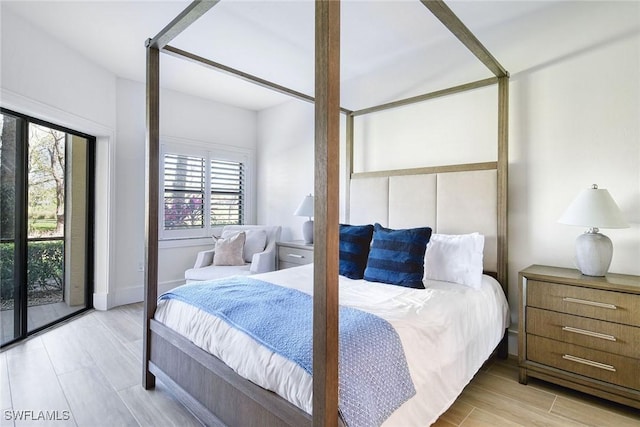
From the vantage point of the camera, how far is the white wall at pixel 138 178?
392 cm

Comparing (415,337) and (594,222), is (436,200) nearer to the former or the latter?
(594,222)

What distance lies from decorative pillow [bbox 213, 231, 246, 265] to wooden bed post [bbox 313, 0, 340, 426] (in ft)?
9.77

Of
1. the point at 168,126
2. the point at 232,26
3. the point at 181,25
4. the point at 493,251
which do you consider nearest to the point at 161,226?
the point at 168,126

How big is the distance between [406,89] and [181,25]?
224cm

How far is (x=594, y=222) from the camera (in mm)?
1988

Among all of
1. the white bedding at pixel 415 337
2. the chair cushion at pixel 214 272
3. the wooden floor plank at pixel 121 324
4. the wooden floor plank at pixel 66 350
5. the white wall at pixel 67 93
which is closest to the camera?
the white bedding at pixel 415 337

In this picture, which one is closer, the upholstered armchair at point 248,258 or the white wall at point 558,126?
the white wall at point 558,126

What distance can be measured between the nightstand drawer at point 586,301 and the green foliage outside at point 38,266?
13.8ft

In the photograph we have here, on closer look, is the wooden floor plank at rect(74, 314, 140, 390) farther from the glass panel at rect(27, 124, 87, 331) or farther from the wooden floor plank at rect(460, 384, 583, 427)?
the wooden floor plank at rect(460, 384, 583, 427)

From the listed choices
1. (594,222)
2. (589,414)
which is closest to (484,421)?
(589,414)

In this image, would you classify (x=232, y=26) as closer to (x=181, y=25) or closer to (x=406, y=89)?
(x=181, y=25)

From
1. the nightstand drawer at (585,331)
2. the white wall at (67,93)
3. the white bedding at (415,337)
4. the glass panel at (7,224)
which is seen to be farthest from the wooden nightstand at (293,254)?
the glass panel at (7,224)

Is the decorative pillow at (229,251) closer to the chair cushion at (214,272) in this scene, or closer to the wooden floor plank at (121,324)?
the chair cushion at (214,272)

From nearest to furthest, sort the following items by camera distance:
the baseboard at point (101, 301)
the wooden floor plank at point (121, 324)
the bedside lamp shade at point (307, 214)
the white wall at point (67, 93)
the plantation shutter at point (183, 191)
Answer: the white wall at point (67, 93) < the wooden floor plank at point (121, 324) < the baseboard at point (101, 301) < the bedside lamp shade at point (307, 214) < the plantation shutter at point (183, 191)
